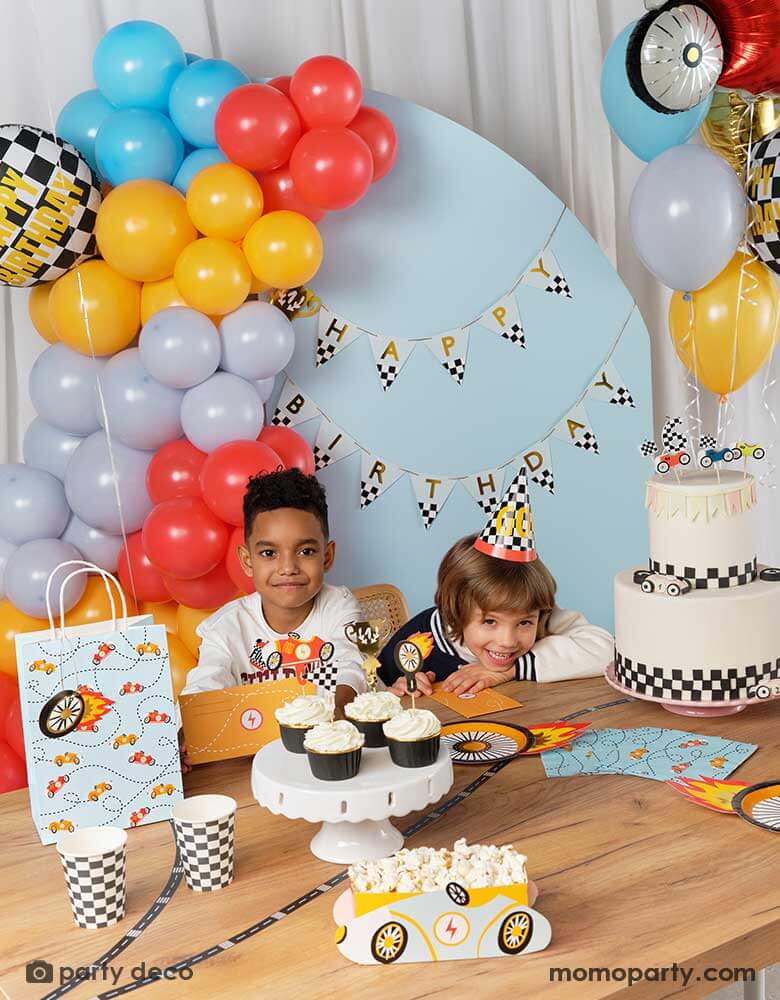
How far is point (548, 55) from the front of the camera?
3564 millimetres

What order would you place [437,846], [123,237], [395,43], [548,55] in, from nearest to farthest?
[437,846] < [123,237] < [395,43] < [548,55]

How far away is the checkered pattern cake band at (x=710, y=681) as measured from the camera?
1844 millimetres

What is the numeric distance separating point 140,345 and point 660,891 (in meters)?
1.72

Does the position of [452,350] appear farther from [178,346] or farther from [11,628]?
[11,628]

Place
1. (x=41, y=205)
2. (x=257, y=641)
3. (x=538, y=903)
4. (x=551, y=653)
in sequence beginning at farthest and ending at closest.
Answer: (x=41, y=205), (x=257, y=641), (x=551, y=653), (x=538, y=903)

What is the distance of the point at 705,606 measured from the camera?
1831 mm

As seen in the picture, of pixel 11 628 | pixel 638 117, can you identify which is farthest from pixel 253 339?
pixel 638 117

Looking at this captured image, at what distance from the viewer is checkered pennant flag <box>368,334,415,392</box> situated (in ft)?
9.98

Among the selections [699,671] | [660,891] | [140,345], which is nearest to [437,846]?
[660,891]

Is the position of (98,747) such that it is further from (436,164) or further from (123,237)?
(436,164)

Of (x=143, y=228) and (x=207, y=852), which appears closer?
(x=207, y=852)

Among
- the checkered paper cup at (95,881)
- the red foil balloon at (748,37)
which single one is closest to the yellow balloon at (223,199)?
the red foil balloon at (748,37)

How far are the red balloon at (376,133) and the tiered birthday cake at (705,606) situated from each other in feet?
4.09

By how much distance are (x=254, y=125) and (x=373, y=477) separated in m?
0.99
